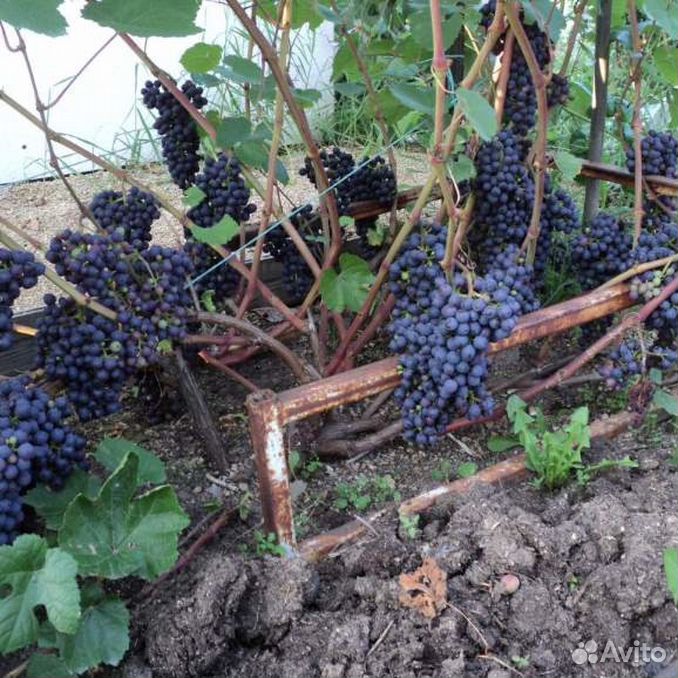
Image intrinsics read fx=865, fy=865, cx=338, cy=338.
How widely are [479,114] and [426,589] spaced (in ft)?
2.61

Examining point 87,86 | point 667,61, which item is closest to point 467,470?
point 667,61

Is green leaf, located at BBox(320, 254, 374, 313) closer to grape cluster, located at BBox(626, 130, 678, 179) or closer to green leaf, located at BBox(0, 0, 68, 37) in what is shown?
grape cluster, located at BBox(626, 130, 678, 179)

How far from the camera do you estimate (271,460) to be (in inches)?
59.4

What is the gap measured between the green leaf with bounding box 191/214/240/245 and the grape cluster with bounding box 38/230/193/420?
131mm

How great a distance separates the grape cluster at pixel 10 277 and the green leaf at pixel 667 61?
1.71 meters

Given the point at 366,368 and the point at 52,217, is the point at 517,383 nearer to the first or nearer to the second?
the point at 366,368

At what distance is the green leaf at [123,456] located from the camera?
1.58m

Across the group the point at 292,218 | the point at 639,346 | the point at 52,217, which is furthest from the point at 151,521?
the point at 52,217

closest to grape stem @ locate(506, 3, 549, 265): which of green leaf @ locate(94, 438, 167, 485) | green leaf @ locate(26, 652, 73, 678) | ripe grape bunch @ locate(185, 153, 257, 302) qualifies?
ripe grape bunch @ locate(185, 153, 257, 302)

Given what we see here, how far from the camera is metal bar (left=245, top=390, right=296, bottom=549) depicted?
1480 mm

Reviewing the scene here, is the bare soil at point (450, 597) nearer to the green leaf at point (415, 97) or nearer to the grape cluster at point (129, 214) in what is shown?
the grape cluster at point (129, 214)

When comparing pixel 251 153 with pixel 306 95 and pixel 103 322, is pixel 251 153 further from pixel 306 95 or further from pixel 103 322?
pixel 103 322

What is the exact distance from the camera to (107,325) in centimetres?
159

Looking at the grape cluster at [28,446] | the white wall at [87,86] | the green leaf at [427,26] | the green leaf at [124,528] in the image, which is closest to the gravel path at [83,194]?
the white wall at [87,86]
